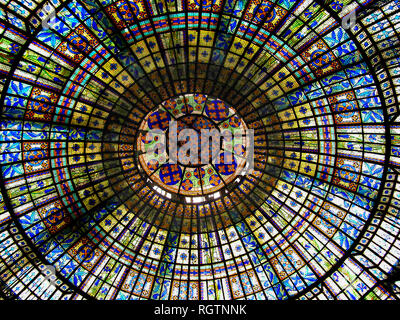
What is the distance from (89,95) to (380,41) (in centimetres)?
1961

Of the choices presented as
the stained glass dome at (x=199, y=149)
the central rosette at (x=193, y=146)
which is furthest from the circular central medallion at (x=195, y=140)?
the stained glass dome at (x=199, y=149)

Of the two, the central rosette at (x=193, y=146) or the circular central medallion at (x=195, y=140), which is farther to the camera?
the circular central medallion at (x=195, y=140)

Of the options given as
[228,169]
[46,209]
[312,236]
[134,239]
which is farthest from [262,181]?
[46,209]

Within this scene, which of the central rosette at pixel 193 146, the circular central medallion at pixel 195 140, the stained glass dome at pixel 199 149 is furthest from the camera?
the circular central medallion at pixel 195 140

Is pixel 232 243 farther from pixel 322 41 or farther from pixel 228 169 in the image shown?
pixel 322 41

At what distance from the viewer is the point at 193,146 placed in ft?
92.3

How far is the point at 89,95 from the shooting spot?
2139 centimetres

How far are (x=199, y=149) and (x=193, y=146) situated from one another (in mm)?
662

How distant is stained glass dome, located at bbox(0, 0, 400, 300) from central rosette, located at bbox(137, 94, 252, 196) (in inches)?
7.5

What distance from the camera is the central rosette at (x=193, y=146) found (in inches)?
1042

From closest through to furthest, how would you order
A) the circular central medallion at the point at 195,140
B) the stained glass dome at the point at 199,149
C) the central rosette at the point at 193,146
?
the stained glass dome at the point at 199,149, the central rosette at the point at 193,146, the circular central medallion at the point at 195,140

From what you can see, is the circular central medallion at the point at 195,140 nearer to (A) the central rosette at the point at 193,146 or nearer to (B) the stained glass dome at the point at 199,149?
(A) the central rosette at the point at 193,146

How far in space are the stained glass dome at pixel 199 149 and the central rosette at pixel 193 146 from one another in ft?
0.63

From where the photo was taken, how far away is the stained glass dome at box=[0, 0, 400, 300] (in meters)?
17.9
